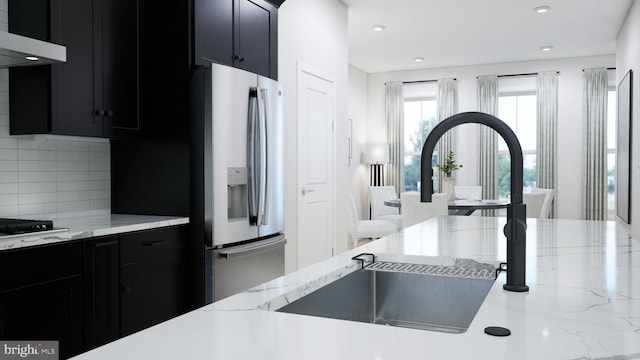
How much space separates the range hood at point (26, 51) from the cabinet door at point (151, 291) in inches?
38.6

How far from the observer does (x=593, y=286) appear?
1.29 metres

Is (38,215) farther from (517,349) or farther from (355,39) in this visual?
(355,39)

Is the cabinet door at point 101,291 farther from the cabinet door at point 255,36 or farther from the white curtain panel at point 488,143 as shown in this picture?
the white curtain panel at point 488,143

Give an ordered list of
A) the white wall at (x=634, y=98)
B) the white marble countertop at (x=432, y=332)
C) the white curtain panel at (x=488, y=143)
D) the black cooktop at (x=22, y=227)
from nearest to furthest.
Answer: the white marble countertop at (x=432, y=332), the black cooktop at (x=22, y=227), the white wall at (x=634, y=98), the white curtain panel at (x=488, y=143)

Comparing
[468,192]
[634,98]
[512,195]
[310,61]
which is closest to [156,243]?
[512,195]

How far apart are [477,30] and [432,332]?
19.7 ft

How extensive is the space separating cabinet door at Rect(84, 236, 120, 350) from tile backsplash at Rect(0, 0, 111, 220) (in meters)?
0.59

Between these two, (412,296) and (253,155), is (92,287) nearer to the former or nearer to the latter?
(253,155)

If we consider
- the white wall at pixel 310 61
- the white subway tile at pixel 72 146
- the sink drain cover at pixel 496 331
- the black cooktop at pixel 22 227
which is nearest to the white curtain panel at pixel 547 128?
the white wall at pixel 310 61

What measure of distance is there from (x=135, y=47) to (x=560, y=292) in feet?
8.55

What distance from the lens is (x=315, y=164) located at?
4.73 meters

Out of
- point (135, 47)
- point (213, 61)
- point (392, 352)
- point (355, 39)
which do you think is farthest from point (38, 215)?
point (355, 39)

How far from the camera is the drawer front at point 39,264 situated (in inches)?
78.3

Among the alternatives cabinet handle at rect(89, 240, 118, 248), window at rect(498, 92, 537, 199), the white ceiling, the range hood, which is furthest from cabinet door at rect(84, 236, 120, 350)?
window at rect(498, 92, 537, 199)
